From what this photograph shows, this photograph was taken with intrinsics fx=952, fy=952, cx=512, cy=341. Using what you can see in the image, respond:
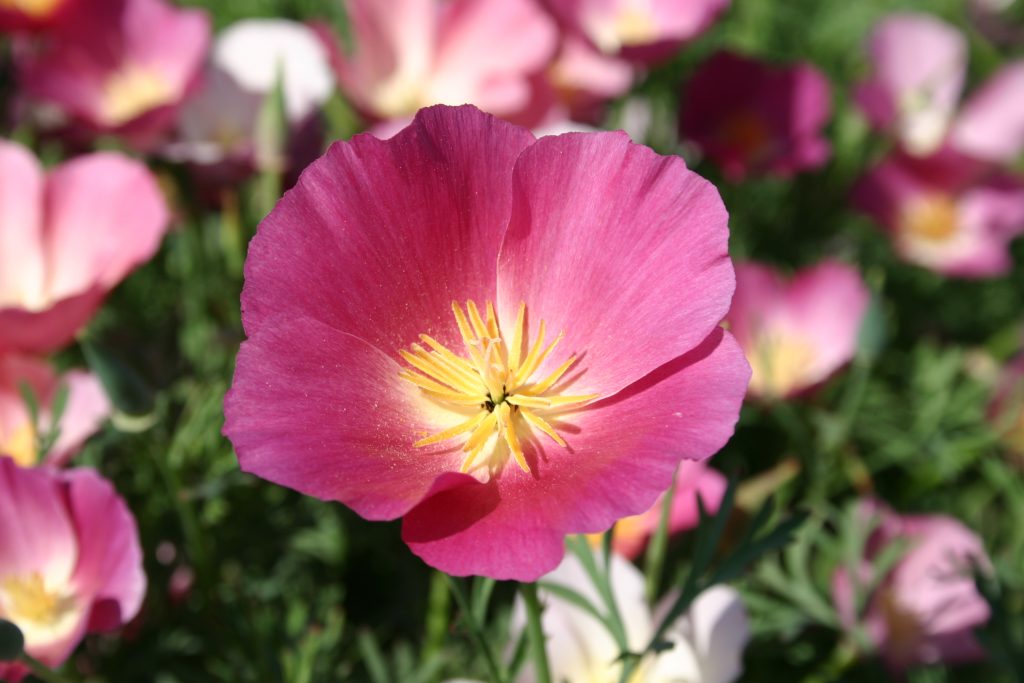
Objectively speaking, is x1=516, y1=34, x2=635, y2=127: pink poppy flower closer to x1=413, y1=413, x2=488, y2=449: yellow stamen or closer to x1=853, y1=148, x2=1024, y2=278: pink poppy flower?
x1=853, y1=148, x2=1024, y2=278: pink poppy flower

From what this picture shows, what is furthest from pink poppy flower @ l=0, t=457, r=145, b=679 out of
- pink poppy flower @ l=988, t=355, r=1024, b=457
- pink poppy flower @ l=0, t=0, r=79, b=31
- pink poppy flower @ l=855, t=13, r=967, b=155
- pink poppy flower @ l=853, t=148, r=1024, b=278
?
pink poppy flower @ l=855, t=13, r=967, b=155

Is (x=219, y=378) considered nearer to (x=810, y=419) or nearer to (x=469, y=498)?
(x=469, y=498)

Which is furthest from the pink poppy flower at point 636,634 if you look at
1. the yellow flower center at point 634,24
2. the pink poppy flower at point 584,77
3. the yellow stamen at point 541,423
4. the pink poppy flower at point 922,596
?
the yellow flower center at point 634,24

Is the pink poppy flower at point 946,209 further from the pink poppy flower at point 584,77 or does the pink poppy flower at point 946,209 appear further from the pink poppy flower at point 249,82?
the pink poppy flower at point 249,82

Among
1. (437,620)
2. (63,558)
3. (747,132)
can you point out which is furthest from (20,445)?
(747,132)

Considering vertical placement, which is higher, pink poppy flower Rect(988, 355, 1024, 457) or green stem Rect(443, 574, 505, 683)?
green stem Rect(443, 574, 505, 683)

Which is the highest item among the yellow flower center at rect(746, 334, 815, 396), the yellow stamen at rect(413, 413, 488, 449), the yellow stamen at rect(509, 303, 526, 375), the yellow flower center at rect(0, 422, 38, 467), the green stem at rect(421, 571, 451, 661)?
the yellow stamen at rect(509, 303, 526, 375)

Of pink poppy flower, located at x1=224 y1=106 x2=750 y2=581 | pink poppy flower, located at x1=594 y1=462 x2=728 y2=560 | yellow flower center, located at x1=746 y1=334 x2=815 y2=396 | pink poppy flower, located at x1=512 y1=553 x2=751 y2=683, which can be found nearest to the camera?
pink poppy flower, located at x1=224 y1=106 x2=750 y2=581
